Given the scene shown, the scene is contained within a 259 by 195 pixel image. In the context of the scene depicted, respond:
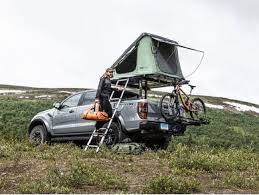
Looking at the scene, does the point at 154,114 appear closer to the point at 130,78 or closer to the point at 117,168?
the point at 130,78

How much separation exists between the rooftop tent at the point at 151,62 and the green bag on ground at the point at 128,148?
8.66 ft

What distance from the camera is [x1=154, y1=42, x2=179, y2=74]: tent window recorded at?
58.0 ft

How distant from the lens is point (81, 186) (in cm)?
986

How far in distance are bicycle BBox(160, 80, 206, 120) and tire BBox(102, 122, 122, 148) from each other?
1460 millimetres

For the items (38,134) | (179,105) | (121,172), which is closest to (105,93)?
(179,105)

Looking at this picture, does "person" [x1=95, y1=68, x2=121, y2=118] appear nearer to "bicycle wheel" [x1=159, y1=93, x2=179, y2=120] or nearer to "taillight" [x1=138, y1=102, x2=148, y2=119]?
"taillight" [x1=138, y1=102, x2=148, y2=119]

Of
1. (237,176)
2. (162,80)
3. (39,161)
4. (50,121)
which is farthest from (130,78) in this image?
(237,176)

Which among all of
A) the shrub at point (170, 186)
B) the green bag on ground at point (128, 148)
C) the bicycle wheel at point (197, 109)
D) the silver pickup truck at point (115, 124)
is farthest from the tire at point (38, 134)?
the shrub at point (170, 186)

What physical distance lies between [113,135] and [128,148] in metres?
1.61

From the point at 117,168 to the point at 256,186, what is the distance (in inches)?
121

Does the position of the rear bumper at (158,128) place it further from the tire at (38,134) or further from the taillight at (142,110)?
the tire at (38,134)

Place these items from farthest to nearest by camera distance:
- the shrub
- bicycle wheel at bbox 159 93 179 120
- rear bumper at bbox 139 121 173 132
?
1. bicycle wheel at bbox 159 93 179 120
2. rear bumper at bbox 139 121 173 132
3. the shrub

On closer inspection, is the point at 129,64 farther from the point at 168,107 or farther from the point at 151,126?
the point at 151,126

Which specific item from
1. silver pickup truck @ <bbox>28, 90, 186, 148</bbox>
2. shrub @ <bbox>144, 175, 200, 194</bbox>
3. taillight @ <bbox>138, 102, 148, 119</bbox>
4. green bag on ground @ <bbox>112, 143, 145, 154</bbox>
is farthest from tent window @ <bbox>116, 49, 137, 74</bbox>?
shrub @ <bbox>144, 175, 200, 194</bbox>
